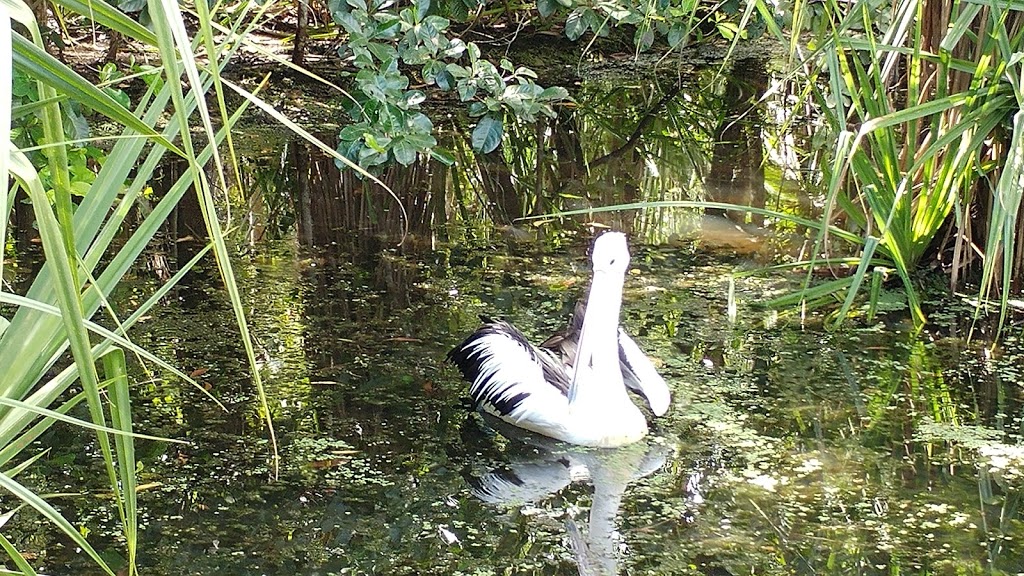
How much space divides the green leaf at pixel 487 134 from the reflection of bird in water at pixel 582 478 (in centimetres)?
144

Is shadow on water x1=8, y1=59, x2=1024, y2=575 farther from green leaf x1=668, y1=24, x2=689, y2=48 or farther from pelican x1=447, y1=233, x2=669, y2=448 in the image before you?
green leaf x1=668, y1=24, x2=689, y2=48

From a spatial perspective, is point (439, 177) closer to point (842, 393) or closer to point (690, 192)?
point (690, 192)

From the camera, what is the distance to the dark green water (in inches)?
97.7

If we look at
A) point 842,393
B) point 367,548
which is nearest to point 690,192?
point 842,393

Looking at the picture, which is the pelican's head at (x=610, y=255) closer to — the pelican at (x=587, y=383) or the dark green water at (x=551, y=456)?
the pelican at (x=587, y=383)

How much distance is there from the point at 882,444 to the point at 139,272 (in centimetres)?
253

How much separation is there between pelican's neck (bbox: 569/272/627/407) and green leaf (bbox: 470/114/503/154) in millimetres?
1333

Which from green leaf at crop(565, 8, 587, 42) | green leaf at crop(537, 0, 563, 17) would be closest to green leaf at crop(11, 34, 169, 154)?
green leaf at crop(537, 0, 563, 17)

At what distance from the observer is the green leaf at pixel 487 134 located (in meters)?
4.24

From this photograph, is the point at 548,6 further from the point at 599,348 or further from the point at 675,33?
the point at 599,348

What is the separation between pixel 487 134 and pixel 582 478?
1.75 m

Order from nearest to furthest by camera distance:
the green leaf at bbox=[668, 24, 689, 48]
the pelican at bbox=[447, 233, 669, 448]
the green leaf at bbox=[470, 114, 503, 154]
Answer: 1. the pelican at bbox=[447, 233, 669, 448]
2. the green leaf at bbox=[470, 114, 503, 154]
3. the green leaf at bbox=[668, 24, 689, 48]

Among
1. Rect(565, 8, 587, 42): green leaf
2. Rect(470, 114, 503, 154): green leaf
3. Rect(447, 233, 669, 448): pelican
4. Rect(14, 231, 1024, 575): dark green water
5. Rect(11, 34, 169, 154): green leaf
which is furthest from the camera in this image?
Rect(565, 8, 587, 42): green leaf

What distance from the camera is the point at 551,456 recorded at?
2994 mm
